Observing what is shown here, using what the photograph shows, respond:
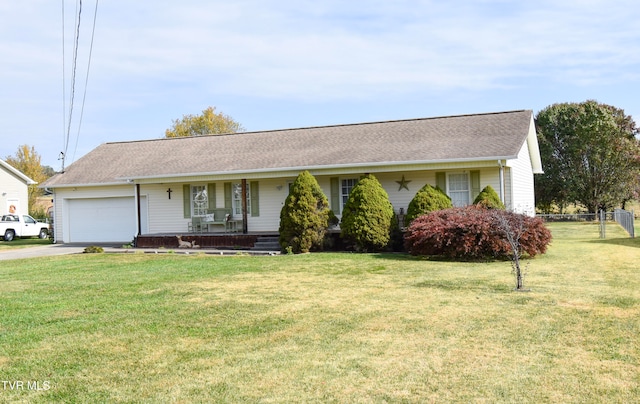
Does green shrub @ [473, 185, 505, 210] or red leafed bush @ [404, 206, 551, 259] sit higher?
green shrub @ [473, 185, 505, 210]

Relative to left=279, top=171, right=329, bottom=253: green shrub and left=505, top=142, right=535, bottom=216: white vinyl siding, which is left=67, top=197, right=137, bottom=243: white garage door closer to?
left=279, top=171, right=329, bottom=253: green shrub

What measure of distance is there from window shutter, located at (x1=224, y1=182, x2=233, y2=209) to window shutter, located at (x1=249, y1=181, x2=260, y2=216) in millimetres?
969

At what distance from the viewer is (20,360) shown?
604 cm

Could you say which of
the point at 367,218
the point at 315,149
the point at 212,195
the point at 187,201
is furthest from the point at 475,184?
the point at 187,201

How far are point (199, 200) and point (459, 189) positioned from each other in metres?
10.3

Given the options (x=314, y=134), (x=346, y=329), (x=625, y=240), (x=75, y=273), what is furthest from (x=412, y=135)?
(x=346, y=329)

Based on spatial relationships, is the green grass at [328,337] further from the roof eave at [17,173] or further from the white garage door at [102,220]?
the roof eave at [17,173]

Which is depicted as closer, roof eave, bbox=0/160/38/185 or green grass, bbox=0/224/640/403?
green grass, bbox=0/224/640/403

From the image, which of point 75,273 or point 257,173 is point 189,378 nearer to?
point 75,273

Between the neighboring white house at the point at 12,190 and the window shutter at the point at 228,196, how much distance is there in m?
Answer: 17.8

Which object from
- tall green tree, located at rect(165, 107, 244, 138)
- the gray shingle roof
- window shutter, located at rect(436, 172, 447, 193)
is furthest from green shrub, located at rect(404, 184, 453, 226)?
tall green tree, located at rect(165, 107, 244, 138)

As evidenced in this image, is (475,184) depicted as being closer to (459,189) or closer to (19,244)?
(459,189)

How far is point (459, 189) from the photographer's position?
19.5 metres

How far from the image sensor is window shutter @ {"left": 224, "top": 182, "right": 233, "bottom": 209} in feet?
74.3
